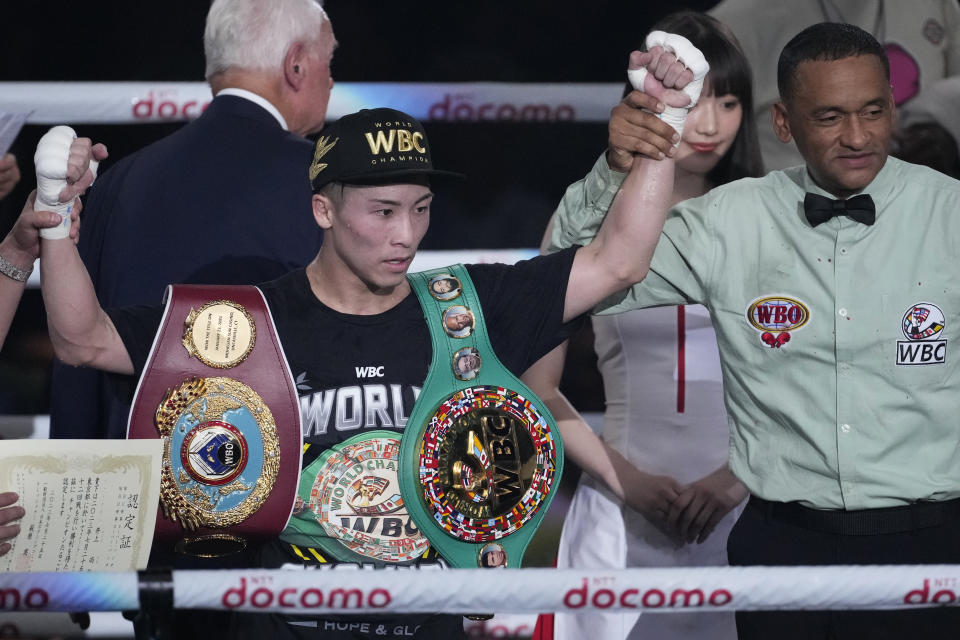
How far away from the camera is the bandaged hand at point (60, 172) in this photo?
70.2 inches

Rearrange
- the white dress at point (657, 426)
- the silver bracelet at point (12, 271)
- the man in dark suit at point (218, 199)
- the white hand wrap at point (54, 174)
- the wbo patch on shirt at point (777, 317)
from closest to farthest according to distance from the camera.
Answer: the white hand wrap at point (54, 174) < the silver bracelet at point (12, 271) < the wbo patch on shirt at point (777, 317) < the man in dark suit at point (218, 199) < the white dress at point (657, 426)

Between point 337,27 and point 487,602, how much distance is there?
8.28 ft

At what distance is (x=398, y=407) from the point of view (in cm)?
194

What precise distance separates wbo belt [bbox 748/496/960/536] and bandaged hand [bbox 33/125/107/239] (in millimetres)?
1183

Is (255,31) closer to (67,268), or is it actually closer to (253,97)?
(253,97)

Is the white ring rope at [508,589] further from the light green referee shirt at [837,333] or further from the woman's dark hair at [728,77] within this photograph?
the woman's dark hair at [728,77]

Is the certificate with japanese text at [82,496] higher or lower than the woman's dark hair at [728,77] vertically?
lower

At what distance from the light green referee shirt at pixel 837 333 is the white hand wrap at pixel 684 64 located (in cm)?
13

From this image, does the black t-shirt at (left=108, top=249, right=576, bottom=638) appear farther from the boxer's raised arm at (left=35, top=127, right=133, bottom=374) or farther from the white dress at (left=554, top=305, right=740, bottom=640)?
the white dress at (left=554, top=305, right=740, bottom=640)

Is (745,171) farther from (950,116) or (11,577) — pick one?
(11,577)

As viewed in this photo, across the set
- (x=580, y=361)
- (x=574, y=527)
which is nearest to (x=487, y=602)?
(x=574, y=527)

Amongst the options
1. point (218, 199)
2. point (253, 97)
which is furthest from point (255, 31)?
point (218, 199)

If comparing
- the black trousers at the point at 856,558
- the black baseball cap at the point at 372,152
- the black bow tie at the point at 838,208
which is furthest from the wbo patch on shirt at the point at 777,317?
the black baseball cap at the point at 372,152

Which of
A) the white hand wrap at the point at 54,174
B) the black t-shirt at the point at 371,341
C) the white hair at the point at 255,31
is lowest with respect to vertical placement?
the black t-shirt at the point at 371,341
